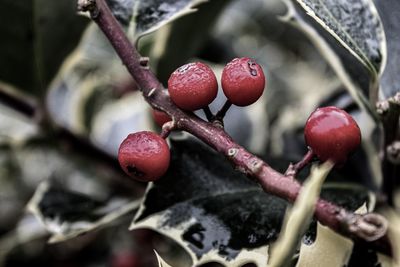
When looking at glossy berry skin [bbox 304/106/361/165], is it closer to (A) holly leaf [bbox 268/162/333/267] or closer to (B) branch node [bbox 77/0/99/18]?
(A) holly leaf [bbox 268/162/333/267]

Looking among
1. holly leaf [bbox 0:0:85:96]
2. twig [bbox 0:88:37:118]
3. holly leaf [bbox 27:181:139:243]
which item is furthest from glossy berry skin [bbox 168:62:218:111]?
twig [bbox 0:88:37:118]

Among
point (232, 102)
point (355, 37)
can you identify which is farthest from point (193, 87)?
point (355, 37)

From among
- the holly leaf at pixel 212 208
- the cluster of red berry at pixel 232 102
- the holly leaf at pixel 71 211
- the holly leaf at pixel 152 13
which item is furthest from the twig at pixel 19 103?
the cluster of red berry at pixel 232 102

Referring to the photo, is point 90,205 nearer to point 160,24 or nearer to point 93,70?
point 160,24

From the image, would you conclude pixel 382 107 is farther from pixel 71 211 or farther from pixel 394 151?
pixel 71 211

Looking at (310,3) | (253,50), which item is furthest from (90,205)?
(253,50)

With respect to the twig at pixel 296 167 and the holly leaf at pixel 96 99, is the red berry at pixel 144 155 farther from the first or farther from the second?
the holly leaf at pixel 96 99
